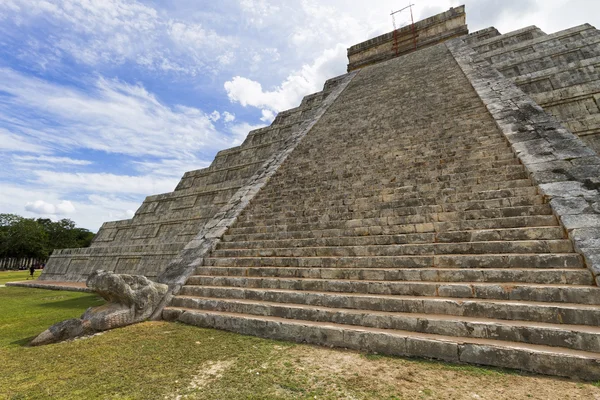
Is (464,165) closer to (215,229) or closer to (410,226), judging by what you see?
(410,226)

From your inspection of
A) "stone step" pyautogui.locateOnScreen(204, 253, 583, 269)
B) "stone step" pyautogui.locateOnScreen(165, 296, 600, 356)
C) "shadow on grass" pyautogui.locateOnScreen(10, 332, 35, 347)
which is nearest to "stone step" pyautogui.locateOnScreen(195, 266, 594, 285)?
"stone step" pyautogui.locateOnScreen(204, 253, 583, 269)

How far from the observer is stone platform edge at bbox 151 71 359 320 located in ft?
20.0

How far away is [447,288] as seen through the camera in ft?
13.1

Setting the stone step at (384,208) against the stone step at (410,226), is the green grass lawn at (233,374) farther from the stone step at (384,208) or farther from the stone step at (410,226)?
the stone step at (384,208)

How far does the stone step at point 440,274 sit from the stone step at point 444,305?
0.37 m

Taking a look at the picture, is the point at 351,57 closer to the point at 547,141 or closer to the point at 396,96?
the point at 396,96

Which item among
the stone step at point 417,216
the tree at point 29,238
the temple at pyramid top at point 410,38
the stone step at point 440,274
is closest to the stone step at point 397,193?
the stone step at point 417,216

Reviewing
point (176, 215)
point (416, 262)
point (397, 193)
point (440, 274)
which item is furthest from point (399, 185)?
point (176, 215)

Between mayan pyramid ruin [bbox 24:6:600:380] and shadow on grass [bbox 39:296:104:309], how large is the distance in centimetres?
196

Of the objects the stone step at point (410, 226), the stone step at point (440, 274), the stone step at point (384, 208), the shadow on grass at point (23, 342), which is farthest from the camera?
the stone step at point (384, 208)

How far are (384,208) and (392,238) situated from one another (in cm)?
109

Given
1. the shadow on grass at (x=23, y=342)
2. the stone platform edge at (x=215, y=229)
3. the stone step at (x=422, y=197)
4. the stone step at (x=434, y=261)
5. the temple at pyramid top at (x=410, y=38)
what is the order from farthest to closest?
the temple at pyramid top at (x=410, y=38)
the stone platform edge at (x=215, y=229)
the stone step at (x=422, y=197)
the shadow on grass at (x=23, y=342)
the stone step at (x=434, y=261)

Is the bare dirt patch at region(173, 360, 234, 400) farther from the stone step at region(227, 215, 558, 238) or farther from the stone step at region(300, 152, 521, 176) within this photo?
the stone step at region(300, 152, 521, 176)

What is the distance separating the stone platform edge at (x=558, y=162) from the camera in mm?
3986
